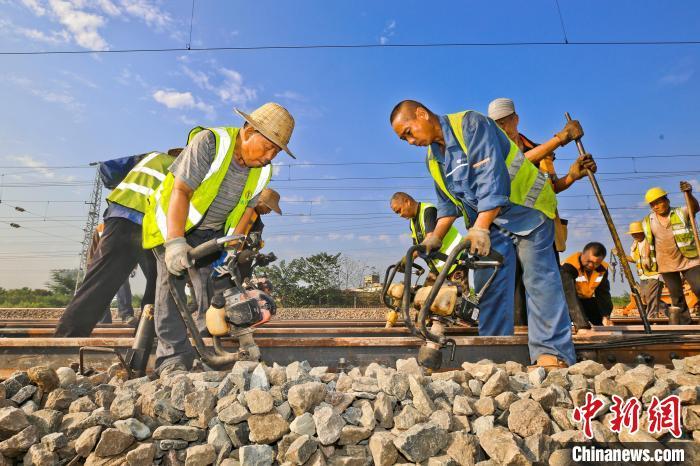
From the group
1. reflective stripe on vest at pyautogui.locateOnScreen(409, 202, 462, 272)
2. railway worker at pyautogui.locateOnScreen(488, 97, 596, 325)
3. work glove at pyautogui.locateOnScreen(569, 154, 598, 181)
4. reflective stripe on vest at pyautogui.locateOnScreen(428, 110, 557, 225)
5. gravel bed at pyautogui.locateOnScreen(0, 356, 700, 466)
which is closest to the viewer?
gravel bed at pyautogui.locateOnScreen(0, 356, 700, 466)

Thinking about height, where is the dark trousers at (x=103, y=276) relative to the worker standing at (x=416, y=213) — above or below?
below

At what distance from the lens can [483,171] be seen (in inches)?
108

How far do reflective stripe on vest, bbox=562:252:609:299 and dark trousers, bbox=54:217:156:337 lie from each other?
4.89 meters

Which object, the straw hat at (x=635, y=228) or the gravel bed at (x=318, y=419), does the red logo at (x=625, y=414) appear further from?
the straw hat at (x=635, y=228)

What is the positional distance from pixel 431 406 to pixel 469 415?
7.5 inches

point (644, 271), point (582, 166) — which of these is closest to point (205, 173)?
point (582, 166)

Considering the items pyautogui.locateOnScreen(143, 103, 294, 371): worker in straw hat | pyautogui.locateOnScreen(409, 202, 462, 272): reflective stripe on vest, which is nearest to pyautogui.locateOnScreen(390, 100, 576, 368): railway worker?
pyautogui.locateOnScreen(143, 103, 294, 371): worker in straw hat

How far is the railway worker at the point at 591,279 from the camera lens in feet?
16.9

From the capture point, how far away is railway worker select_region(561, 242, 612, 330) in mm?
5148

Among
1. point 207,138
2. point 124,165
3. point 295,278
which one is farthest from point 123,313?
point 295,278

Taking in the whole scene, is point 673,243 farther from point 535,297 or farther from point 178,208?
point 178,208

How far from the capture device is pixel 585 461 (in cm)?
173

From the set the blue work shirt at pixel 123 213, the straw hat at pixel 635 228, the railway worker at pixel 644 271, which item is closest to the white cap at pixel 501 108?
the blue work shirt at pixel 123 213

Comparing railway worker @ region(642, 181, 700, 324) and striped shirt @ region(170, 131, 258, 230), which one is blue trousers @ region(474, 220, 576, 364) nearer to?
striped shirt @ region(170, 131, 258, 230)
